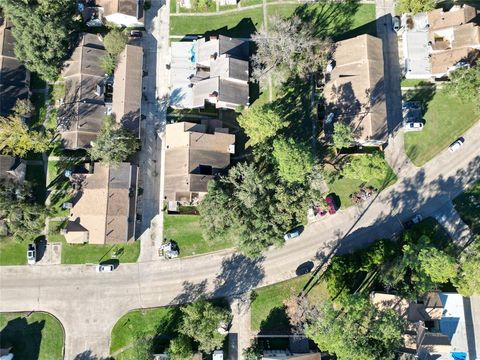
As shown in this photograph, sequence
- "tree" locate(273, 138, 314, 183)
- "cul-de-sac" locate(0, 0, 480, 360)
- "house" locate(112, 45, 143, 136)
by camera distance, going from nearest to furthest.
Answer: "tree" locate(273, 138, 314, 183) → "cul-de-sac" locate(0, 0, 480, 360) → "house" locate(112, 45, 143, 136)

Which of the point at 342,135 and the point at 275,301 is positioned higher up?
the point at 342,135

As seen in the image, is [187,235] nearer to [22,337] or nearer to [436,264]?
[22,337]

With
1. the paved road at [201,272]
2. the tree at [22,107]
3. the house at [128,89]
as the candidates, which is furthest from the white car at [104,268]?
the tree at [22,107]

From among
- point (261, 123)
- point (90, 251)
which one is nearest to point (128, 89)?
point (261, 123)

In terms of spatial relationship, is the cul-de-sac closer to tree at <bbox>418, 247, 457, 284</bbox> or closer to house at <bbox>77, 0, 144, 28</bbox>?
house at <bbox>77, 0, 144, 28</bbox>

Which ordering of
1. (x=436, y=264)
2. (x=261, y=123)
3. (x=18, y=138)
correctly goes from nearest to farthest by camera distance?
(x=436, y=264) → (x=261, y=123) → (x=18, y=138)

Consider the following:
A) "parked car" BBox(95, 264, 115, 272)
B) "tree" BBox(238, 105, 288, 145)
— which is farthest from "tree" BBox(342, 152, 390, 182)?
"parked car" BBox(95, 264, 115, 272)
